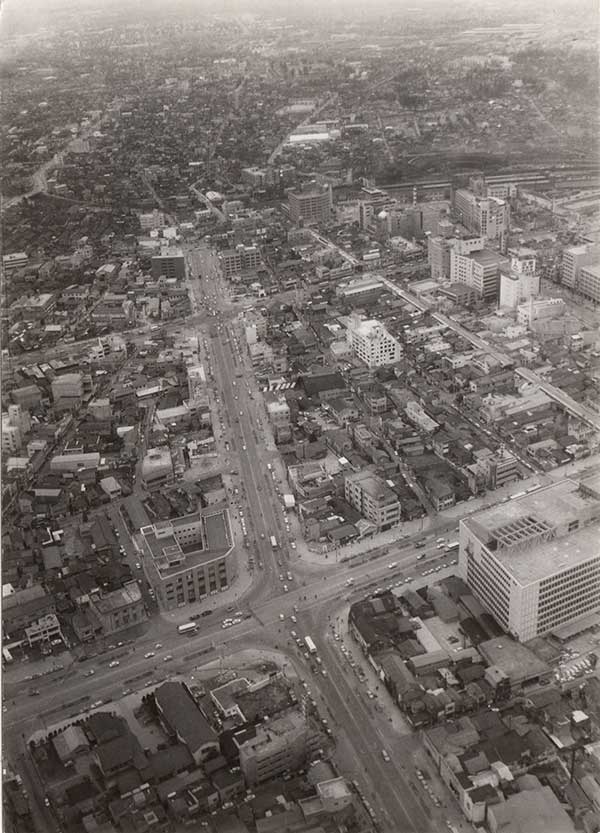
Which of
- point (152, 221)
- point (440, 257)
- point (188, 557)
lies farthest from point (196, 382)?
point (152, 221)

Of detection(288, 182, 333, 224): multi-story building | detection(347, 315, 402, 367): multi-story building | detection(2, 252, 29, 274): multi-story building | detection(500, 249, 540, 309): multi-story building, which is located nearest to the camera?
detection(347, 315, 402, 367): multi-story building

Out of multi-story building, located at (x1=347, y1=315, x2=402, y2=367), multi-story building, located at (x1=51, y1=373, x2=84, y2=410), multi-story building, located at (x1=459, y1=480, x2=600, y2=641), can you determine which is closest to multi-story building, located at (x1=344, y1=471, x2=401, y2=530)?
multi-story building, located at (x1=459, y1=480, x2=600, y2=641)

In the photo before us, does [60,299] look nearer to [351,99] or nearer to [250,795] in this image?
[351,99]

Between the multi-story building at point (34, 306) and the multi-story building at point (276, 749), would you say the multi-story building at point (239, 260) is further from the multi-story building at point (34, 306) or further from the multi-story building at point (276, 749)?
the multi-story building at point (276, 749)

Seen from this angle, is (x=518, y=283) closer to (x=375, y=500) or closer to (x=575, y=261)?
(x=575, y=261)

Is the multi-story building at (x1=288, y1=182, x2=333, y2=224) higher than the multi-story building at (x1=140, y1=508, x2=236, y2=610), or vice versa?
the multi-story building at (x1=140, y1=508, x2=236, y2=610)

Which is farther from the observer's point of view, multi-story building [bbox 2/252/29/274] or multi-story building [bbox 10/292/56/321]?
multi-story building [bbox 2/252/29/274]

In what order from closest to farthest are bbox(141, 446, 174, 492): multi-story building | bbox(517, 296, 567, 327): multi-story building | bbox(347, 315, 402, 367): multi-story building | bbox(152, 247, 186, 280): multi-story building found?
bbox(141, 446, 174, 492): multi-story building < bbox(347, 315, 402, 367): multi-story building < bbox(517, 296, 567, 327): multi-story building < bbox(152, 247, 186, 280): multi-story building

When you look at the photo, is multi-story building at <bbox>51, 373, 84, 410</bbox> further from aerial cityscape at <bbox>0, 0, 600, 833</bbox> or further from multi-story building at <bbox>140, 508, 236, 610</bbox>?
multi-story building at <bbox>140, 508, 236, 610</bbox>
